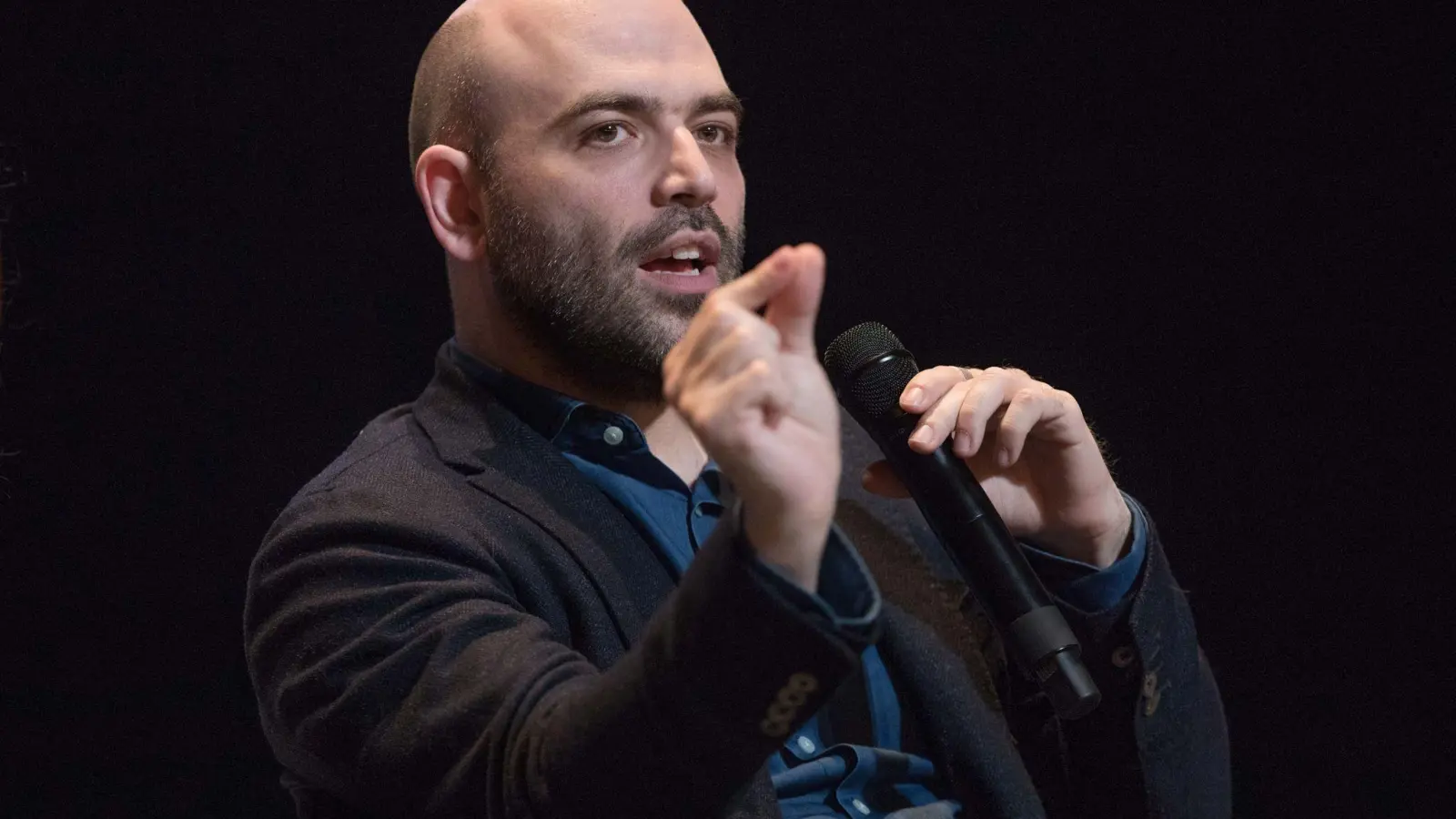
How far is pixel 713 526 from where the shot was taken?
1466mm

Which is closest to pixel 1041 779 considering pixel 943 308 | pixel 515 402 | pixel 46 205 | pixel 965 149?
pixel 515 402

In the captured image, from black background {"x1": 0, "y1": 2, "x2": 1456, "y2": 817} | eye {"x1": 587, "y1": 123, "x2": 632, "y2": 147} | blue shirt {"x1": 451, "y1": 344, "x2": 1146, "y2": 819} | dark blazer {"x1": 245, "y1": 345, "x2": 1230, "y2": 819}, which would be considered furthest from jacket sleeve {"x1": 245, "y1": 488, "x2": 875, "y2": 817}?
black background {"x1": 0, "y1": 2, "x2": 1456, "y2": 817}

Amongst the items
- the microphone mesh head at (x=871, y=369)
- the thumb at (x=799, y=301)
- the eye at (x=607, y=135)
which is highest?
the thumb at (x=799, y=301)

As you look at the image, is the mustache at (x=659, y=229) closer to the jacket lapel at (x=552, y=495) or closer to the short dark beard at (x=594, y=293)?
the short dark beard at (x=594, y=293)

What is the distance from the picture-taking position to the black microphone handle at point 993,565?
123cm

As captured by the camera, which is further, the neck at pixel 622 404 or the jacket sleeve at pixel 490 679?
the neck at pixel 622 404

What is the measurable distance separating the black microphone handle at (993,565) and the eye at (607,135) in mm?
424

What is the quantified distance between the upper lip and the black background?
756 mm

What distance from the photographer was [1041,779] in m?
1.68

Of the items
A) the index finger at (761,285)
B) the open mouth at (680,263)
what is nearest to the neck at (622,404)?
the open mouth at (680,263)

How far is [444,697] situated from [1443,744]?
1713mm

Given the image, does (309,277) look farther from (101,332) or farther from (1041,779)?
(1041,779)

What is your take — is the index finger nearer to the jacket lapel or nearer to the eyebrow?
the jacket lapel

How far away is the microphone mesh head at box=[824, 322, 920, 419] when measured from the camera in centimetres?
141
